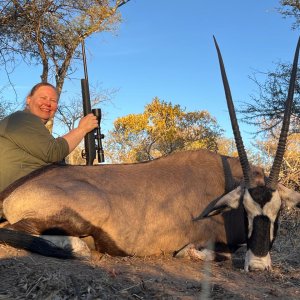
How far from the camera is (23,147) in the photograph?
164 inches

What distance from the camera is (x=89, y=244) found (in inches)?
153

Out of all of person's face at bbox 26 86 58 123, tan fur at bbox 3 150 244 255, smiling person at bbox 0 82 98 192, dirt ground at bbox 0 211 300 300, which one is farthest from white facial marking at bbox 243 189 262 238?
person's face at bbox 26 86 58 123

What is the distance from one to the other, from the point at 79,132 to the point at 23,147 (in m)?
0.62

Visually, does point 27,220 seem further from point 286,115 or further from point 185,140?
point 185,140

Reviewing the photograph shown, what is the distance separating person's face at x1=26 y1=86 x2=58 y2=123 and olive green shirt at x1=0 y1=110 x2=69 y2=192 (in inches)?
21.6

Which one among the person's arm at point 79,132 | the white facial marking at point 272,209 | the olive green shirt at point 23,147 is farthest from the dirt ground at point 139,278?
the person's arm at point 79,132

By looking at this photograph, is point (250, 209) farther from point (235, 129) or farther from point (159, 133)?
point (159, 133)

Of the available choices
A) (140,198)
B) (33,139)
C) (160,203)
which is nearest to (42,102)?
(33,139)

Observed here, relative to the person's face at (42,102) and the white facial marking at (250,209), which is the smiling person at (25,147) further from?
the white facial marking at (250,209)

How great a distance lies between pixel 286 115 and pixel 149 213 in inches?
58.2

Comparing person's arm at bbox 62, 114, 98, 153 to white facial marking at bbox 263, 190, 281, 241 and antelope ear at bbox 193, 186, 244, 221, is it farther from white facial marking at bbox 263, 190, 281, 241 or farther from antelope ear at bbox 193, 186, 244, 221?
white facial marking at bbox 263, 190, 281, 241

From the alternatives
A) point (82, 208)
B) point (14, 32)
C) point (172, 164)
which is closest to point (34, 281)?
point (82, 208)

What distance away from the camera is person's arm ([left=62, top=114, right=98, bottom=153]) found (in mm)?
4371

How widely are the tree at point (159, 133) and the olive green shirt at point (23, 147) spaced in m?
22.1
